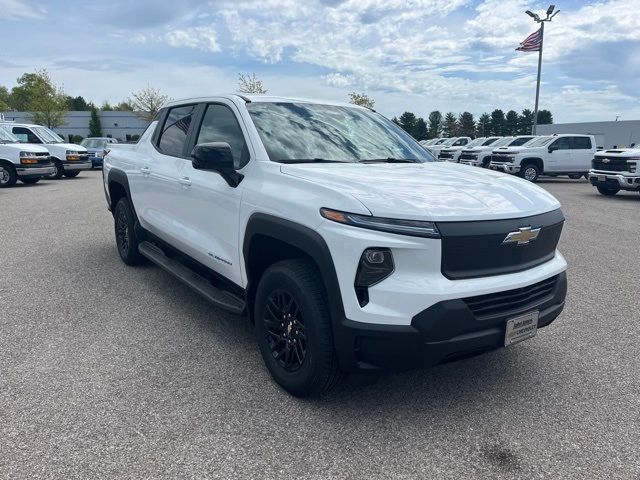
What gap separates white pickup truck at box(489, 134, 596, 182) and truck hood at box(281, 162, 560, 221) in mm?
17686

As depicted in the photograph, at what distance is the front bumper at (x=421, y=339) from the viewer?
254 centimetres

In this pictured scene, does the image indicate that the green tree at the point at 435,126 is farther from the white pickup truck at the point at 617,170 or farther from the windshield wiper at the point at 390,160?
the windshield wiper at the point at 390,160

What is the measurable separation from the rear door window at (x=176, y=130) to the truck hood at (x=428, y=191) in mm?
1724

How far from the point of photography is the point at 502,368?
11.8 ft

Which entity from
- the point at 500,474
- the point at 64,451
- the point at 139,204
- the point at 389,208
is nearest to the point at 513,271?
the point at 389,208

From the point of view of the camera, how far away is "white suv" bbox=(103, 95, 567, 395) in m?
2.58

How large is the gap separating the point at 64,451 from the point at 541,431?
2546 mm

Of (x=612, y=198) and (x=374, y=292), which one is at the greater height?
Answer: (x=374, y=292)

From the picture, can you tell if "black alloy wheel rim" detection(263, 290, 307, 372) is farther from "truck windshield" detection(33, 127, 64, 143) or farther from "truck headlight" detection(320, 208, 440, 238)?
"truck windshield" detection(33, 127, 64, 143)

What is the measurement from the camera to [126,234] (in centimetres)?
601

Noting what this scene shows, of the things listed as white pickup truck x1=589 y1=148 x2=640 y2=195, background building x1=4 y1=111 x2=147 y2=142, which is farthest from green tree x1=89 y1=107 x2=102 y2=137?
white pickup truck x1=589 y1=148 x2=640 y2=195

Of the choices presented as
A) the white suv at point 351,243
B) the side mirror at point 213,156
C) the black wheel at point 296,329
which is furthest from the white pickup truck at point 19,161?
the black wheel at point 296,329

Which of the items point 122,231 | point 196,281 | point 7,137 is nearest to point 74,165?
point 7,137

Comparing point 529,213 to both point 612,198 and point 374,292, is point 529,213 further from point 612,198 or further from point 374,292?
point 612,198
